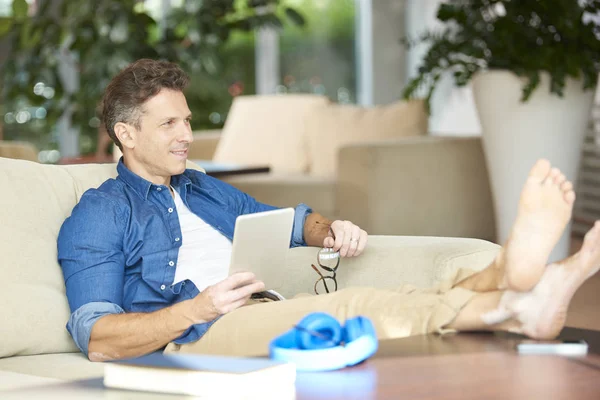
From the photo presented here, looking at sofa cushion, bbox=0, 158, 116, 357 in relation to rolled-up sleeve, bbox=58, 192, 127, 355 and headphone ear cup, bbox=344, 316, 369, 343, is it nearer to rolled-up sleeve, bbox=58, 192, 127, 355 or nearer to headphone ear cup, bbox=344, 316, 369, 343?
rolled-up sleeve, bbox=58, 192, 127, 355

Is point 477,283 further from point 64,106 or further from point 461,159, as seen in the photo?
point 64,106

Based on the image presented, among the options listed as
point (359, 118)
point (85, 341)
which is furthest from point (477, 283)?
point (359, 118)

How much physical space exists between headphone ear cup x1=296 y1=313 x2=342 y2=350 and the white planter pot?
2790 mm

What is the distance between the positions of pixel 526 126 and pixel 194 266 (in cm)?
232

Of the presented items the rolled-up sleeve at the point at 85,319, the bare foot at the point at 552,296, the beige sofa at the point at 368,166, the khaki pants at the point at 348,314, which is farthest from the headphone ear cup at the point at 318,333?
the beige sofa at the point at 368,166

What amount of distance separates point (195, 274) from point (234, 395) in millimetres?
850

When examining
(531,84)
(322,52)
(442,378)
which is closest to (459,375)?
(442,378)

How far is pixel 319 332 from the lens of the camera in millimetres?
1431

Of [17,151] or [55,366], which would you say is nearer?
[55,366]

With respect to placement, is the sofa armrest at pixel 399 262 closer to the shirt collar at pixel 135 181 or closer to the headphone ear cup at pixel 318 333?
the shirt collar at pixel 135 181

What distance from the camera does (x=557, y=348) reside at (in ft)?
4.76

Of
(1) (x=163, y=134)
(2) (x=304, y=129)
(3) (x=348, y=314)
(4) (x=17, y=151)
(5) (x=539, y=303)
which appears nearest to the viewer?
(5) (x=539, y=303)

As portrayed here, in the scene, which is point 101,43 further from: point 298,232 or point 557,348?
point 557,348

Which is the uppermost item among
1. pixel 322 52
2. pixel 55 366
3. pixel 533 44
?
pixel 322 52
